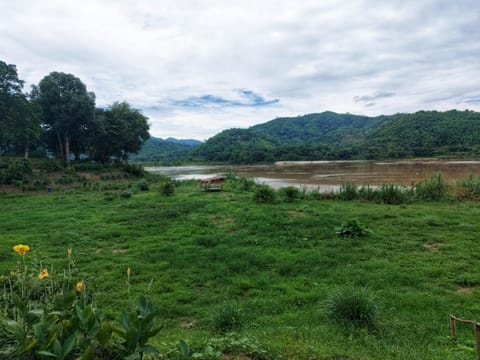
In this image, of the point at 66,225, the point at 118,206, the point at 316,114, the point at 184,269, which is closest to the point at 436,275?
the point at 184,269

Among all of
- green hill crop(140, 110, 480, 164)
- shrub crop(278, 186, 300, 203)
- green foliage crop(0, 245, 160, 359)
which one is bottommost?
shrub crop(278, 186, 300, 203)

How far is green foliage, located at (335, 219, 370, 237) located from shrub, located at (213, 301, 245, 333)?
460 centimetres

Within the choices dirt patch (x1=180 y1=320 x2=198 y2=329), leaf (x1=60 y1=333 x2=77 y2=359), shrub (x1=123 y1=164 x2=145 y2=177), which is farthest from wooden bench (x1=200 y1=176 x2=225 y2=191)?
shrub (x1=123 y1=164 x2=145 y2=177)

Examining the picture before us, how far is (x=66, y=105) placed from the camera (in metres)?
30.2

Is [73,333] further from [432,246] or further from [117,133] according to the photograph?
[117,133]

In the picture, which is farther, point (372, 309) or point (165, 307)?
point (165, 307)

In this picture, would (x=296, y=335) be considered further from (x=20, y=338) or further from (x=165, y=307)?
(x=20, y=338)

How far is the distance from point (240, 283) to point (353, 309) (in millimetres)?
1999

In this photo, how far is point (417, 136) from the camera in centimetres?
7312

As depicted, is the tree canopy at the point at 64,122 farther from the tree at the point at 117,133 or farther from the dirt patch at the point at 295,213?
the dirt patch at the point at 295,213

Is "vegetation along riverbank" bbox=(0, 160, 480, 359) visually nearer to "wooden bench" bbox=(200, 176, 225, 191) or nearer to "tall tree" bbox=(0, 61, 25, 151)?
"wooden bench" bbox=(200, 176, 225, 191)

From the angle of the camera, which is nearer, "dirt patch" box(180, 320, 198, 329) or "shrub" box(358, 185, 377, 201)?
"dirt patch" box(180, 320, 198, 329)

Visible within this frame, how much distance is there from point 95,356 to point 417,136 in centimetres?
8662

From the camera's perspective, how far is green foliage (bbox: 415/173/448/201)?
44.2 ft
